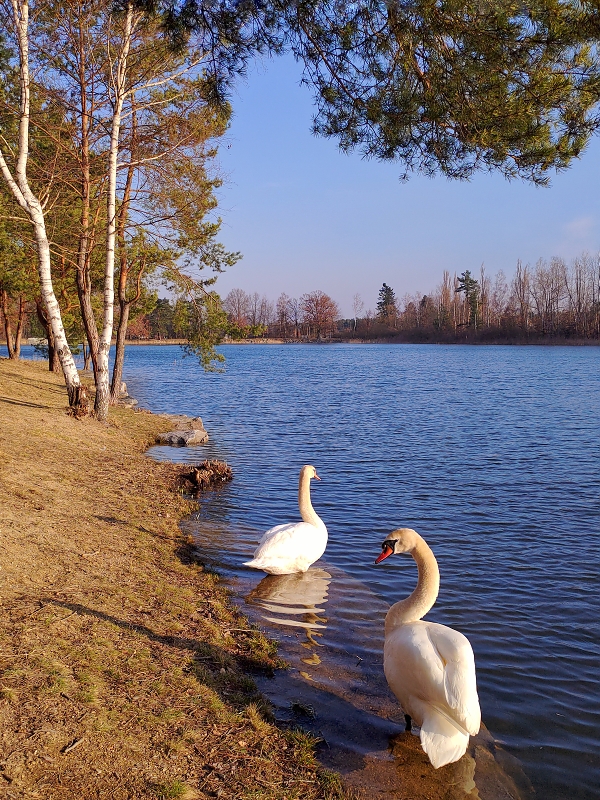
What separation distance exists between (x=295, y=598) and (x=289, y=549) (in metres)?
0.72

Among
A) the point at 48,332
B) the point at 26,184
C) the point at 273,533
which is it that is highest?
the point at 26,184

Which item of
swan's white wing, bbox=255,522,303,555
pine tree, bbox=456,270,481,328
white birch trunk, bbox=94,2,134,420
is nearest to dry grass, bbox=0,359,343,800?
swan's white wing, bbox=255,522,303,555

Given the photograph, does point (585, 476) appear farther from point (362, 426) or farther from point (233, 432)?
point (233, 432)

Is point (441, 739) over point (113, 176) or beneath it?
beneath

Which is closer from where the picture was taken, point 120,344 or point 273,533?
point 273,533

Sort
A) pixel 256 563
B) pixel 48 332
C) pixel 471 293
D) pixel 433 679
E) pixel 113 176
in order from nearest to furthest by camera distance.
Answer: pixel 433 679 < pixel 256 563 < pixel 113 176 < pixel 48 332 < pixel 471 293

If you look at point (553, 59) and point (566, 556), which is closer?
point (553, 59)

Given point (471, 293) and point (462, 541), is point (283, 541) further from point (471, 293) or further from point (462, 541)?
point (471, 293)

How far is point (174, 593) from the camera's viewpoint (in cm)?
652

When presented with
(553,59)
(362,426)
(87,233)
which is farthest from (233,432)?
(553,59)

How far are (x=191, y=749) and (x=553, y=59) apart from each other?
20.2ft

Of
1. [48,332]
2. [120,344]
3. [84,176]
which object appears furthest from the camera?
[48,332]

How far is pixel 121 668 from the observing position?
458 cm

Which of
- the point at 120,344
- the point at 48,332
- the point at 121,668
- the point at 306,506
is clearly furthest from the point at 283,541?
the point at 48,332
